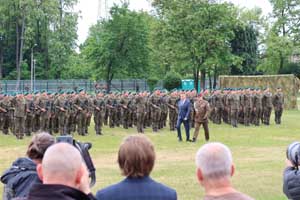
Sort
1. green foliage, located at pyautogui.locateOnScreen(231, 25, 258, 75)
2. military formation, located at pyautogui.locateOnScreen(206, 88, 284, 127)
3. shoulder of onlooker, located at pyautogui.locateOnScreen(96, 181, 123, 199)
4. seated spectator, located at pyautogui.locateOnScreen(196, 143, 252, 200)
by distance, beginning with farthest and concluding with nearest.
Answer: green foliage, located at pyautogui.locateOnScreen(231, 25, 258, 75), military formation, located at pyautogui.locateOnScreen(206, 88, 284, 127), shoulder of onlooker, located at pyautogui.locateOnScreen(96, 181, 123, 199), seated spectator, located at pyautogui.locateOnScreen(196, 143, 252, 200)

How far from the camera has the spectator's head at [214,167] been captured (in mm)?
3998

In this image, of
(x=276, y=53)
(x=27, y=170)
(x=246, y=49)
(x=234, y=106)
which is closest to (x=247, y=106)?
(x=234, y=106)

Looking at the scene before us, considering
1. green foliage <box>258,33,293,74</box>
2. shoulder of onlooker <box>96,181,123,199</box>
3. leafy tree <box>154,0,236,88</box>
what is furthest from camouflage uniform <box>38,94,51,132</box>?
green foliage <box>258,33,293,74</box>

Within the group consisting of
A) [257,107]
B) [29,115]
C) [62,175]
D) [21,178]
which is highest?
[62,175]

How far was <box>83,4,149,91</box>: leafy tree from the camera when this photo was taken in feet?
158

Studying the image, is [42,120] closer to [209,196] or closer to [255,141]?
[255,141]

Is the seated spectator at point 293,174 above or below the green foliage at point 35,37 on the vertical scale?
below

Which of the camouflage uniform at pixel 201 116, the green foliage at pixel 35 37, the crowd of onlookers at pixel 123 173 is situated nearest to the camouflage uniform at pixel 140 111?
the camouflage uniform at pixel 201 116

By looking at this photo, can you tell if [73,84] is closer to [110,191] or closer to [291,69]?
[291,69]

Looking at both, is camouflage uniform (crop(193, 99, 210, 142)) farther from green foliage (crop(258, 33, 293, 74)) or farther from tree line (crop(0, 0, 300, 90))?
green foliage (crop(258, 33, 293, 74))

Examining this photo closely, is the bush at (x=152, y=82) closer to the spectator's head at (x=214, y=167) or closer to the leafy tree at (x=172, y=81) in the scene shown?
the leafy tree at (x=172, y=81)

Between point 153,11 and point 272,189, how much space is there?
2103 inches

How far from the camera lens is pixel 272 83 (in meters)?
38.3

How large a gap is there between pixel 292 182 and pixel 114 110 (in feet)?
67.5
